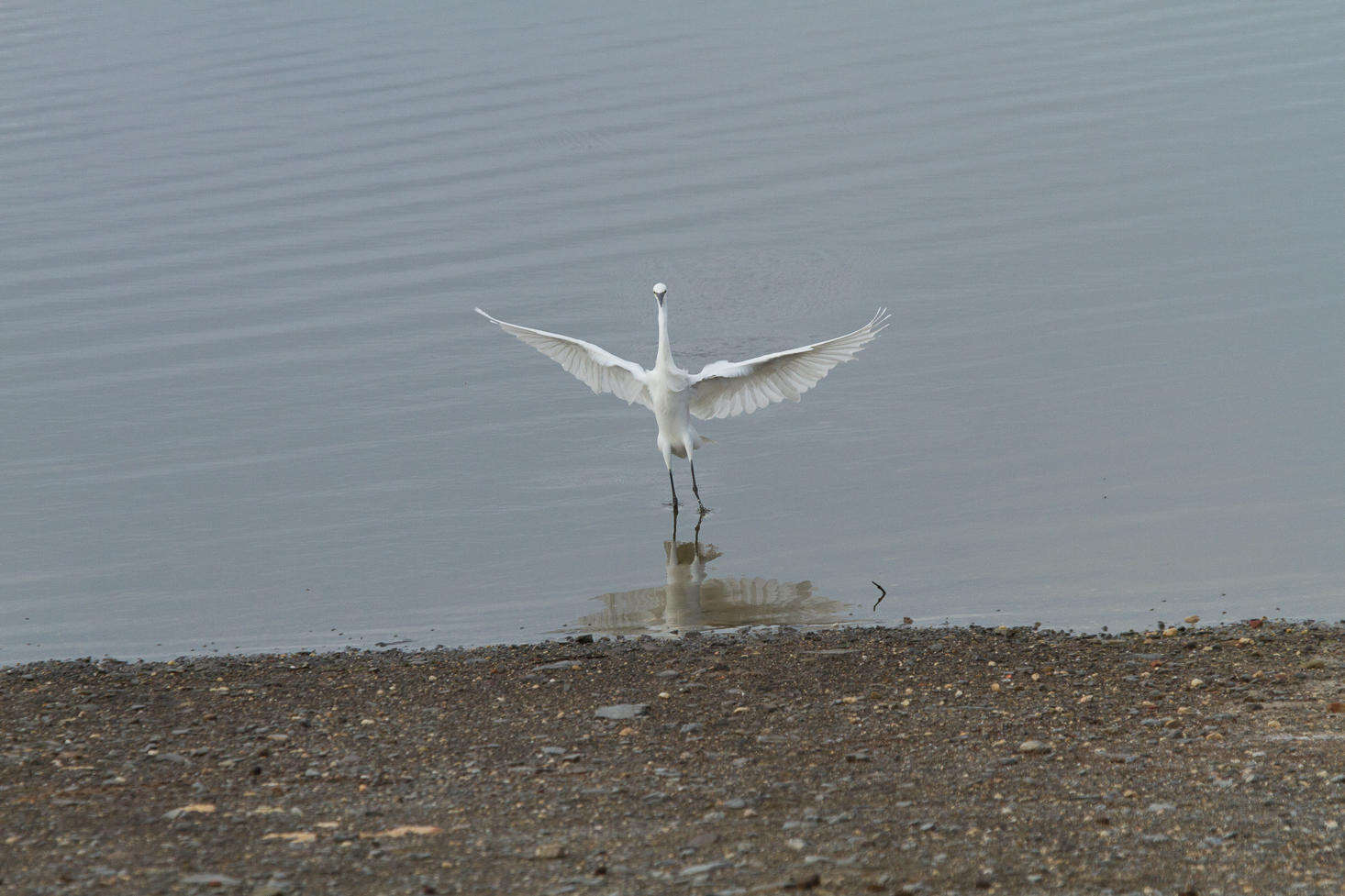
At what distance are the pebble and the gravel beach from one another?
2cm

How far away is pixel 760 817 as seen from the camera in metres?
5.69

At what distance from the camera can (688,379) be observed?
1247 centimetres

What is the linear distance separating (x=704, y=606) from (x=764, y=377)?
9.60ft

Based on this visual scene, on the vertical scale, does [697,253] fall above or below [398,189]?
below

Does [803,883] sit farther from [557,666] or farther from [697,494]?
[697,494]

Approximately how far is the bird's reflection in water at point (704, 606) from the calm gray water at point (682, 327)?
0.15 m

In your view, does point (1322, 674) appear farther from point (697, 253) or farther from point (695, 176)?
point (695, 176)

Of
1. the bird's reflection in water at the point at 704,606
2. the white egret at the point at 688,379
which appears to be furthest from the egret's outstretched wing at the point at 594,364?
the bird's reflection in water at the point at 704,606

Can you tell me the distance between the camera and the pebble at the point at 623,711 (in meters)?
7.19

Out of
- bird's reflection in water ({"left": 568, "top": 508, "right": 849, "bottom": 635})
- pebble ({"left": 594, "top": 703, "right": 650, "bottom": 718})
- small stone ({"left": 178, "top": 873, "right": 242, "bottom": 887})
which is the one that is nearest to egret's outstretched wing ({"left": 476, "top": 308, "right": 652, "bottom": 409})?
bird's reflection in water ({"left": 568, "top": 508, "right": 849, "bottom": 635})

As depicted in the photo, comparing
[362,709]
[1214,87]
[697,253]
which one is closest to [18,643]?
[362,709]

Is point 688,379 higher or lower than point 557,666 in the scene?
higher

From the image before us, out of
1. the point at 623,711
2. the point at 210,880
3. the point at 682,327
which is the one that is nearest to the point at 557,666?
the point at 623,711

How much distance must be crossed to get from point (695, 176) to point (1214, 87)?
8727mm
